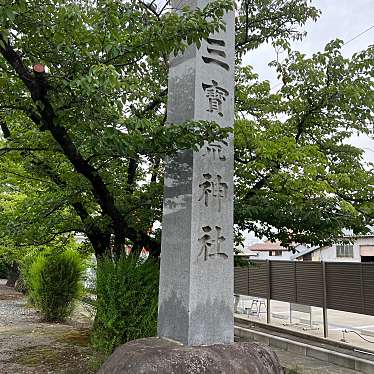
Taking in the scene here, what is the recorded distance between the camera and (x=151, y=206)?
21.3 ft

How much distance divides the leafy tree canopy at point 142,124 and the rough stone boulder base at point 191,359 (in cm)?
189

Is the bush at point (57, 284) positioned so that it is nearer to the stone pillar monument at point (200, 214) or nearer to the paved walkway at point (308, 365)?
the paved walkway at point (308, 365)

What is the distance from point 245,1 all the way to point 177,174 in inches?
174

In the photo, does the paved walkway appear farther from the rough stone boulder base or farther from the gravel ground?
the gravel ground

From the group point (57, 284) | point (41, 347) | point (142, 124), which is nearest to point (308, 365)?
point (41, 347)

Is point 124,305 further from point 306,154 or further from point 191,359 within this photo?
point 306,154

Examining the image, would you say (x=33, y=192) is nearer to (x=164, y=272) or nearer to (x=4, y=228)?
(x=4, y=228)

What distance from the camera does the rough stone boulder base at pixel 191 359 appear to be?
137 inches

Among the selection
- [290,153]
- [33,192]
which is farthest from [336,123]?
[33,192]

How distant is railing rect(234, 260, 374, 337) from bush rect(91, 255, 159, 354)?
9.00 feet

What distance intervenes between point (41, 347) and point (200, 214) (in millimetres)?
5121

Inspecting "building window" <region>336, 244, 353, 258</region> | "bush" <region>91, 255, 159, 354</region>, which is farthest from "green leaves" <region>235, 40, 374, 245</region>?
"building window" <region>336, 244, 353, 258</region>

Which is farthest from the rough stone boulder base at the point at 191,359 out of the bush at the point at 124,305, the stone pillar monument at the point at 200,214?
the bush at the point at 124,305

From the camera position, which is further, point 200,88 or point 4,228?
point 4,228
